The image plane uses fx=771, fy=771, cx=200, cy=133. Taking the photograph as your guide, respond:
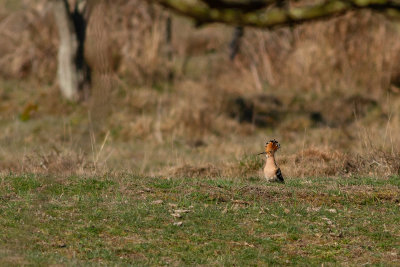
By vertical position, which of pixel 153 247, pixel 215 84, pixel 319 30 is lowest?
pixel 153 247

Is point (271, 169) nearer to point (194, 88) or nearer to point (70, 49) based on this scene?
point (194, 88)

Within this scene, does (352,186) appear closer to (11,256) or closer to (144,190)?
(144,190)

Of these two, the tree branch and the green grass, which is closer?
the tree branch

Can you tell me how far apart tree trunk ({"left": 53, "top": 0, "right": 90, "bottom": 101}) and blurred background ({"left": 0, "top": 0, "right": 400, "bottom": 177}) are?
0.04 m

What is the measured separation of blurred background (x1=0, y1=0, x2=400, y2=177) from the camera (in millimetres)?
17453

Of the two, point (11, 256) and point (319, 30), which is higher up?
point (319, 30)

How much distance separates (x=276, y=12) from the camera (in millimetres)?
4777

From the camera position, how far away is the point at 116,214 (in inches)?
334

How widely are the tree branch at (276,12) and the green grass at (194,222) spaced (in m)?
2.90

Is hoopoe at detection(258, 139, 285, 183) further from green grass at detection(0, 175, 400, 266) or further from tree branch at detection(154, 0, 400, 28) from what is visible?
tree branch at detection(154, 0, 400, 28)

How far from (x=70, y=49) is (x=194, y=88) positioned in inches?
137

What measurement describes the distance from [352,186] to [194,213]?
248cm

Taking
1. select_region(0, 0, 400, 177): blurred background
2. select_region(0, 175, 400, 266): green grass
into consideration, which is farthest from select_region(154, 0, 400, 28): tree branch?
select_region(0, 0, 400, 177): blurred background

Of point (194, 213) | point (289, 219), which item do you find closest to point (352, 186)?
point (289, 219)
